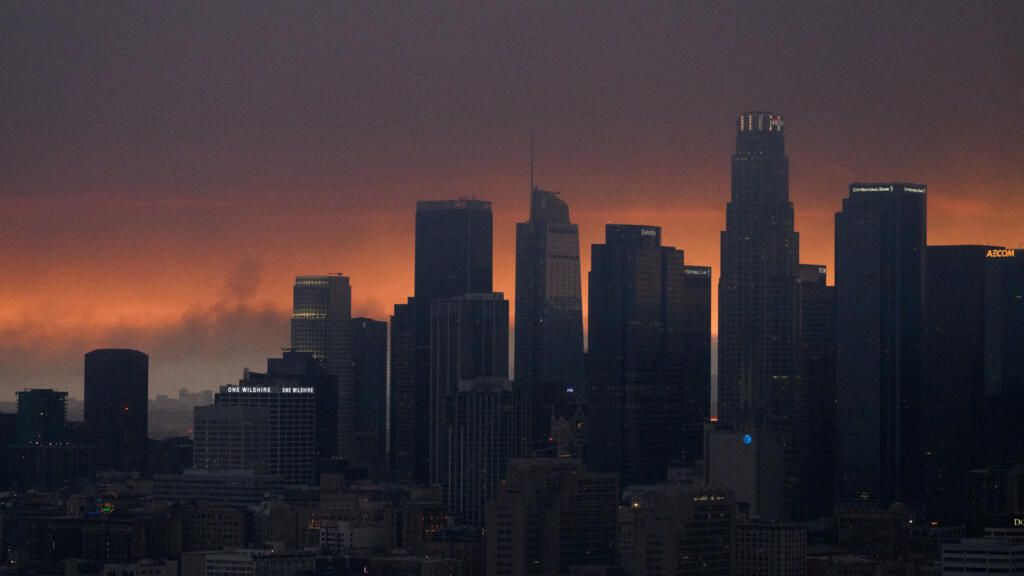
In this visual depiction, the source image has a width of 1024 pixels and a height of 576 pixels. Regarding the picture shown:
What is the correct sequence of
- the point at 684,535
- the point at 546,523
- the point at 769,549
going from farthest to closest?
the point at 769,549 < the point at 546,523 < the point at 684,535

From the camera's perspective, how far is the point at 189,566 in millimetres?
179625

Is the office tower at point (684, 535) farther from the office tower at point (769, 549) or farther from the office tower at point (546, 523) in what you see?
the office tower at point (546, 523)

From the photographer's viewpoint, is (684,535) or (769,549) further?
(769,549)

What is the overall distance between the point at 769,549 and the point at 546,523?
56.1 ft

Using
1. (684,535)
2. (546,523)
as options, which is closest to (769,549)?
(684,535)

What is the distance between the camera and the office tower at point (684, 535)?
155 m

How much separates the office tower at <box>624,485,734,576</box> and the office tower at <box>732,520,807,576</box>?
8.49 feet

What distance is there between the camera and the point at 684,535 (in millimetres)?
156375

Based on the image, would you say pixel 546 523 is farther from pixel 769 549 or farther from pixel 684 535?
pixel 769 549

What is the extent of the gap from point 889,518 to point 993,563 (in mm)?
48827

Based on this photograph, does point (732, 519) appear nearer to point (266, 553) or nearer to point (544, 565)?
point (544, 565)

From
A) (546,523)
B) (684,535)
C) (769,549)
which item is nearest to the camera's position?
(684,535)

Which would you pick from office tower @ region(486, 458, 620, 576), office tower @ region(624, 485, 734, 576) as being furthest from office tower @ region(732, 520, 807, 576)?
office tower @ region(486, 458, 620, 576)

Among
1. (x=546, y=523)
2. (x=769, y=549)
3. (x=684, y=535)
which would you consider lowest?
(x=769, y=549)
